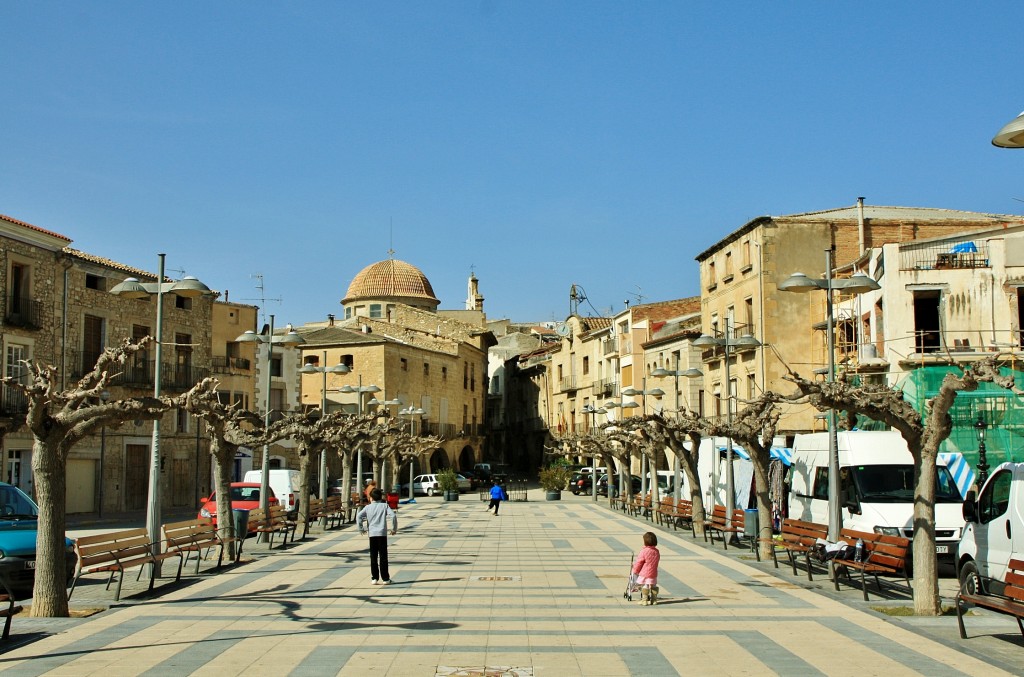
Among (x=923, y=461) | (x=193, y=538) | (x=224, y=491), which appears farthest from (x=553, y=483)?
(x=923, y=461)

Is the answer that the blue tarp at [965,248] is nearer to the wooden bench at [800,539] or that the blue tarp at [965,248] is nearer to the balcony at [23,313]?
the wooden bench at [800,539]

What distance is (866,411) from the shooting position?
1381 cm

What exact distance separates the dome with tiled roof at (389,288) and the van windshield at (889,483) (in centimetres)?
6941

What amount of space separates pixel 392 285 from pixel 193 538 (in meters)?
70.9

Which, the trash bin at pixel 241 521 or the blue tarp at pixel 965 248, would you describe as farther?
the blue tarp at pixel 965 248

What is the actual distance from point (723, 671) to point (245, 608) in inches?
264

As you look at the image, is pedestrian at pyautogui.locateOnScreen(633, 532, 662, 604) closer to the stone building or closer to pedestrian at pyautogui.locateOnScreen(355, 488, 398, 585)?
pedestrian at pyautogui.locateOnScreen(355, 488, 398, 585)

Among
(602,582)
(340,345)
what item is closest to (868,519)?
(602,582)

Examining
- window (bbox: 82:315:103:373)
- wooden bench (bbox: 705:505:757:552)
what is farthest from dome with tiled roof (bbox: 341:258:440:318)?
wooden bench (bbox: 705:505:757:552)

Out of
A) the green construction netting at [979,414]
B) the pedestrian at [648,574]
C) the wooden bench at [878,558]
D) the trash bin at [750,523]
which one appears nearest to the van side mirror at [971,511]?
the wooden bench at [878,558]

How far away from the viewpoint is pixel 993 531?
1266 cm

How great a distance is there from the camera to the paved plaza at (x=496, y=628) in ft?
33.0

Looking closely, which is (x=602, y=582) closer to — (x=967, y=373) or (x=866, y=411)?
(x=866, y=411)

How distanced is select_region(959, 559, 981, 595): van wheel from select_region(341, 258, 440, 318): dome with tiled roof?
247 feet
